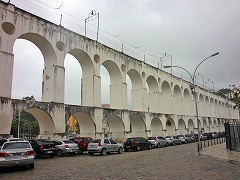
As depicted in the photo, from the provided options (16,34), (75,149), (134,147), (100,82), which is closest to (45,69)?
(16,34)

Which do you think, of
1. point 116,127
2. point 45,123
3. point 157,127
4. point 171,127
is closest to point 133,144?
point 116,127

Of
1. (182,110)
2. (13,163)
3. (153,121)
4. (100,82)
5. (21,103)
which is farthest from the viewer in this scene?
(182,110)

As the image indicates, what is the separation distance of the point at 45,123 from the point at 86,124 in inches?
219

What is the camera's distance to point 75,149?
20.8 metres

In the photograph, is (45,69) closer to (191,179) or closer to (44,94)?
(44,94)

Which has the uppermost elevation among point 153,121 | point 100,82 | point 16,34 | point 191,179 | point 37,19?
point 37,19

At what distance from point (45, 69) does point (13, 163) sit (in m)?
14.9

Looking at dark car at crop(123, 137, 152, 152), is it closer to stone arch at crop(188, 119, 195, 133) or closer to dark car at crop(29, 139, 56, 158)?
dark car at crop(29, 139, 56, 158)

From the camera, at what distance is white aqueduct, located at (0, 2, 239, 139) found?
20.5 m

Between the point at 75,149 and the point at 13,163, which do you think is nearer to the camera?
the point at 13,163

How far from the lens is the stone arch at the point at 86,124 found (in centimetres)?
2667

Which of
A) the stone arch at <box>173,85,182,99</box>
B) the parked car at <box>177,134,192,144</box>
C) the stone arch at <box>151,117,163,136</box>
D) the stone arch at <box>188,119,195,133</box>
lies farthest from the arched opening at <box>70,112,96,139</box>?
the stone arch at <box>188,119,195,133</box>

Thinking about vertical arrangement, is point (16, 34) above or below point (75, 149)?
above

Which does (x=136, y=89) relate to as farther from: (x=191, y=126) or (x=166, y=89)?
(x=191, y=126)
